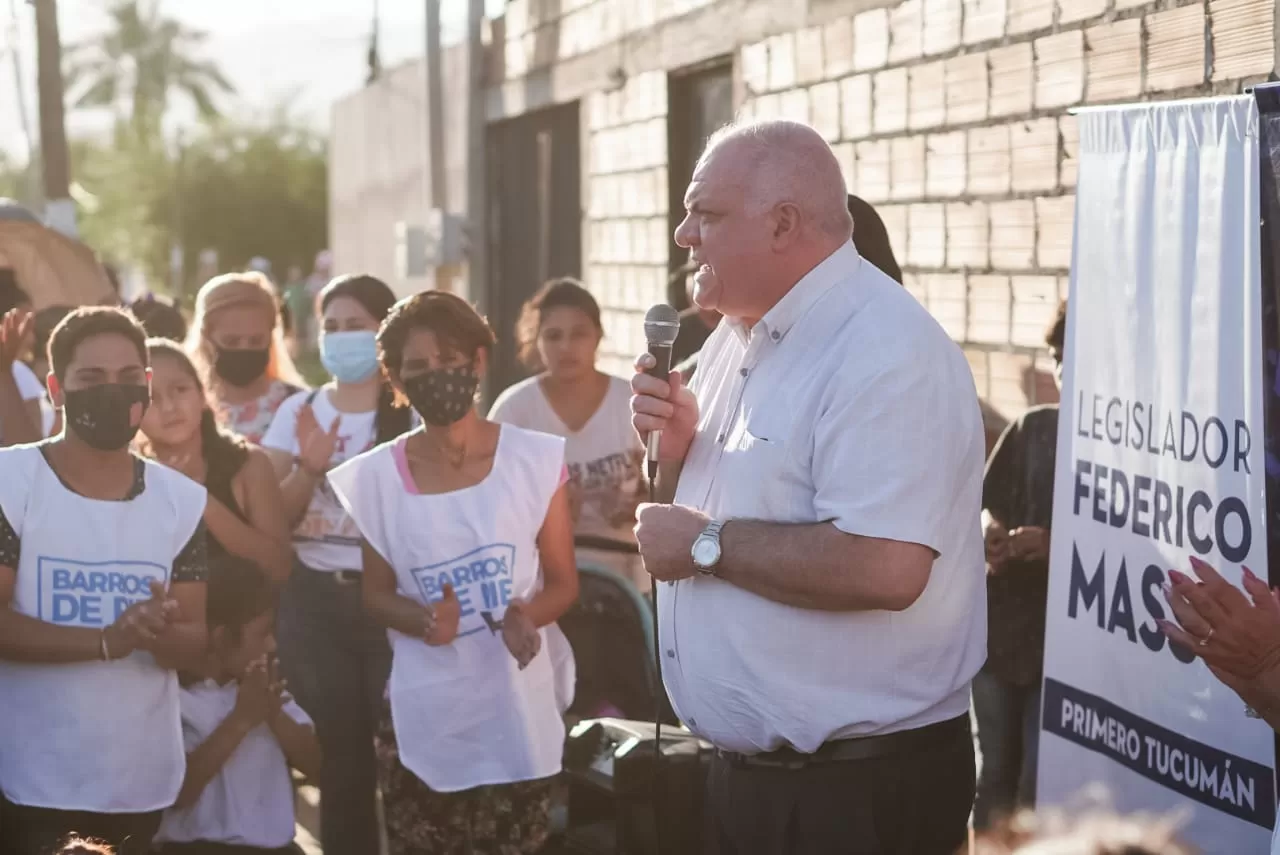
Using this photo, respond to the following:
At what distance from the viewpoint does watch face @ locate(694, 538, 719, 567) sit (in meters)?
3.33

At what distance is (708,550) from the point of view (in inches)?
131

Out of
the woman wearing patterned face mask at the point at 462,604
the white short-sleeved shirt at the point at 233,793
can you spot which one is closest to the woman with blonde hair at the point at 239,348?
the white short-sleeved shirt at the point at 233,793

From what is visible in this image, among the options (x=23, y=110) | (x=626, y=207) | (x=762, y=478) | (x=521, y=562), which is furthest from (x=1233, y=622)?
(x=23, y=110)

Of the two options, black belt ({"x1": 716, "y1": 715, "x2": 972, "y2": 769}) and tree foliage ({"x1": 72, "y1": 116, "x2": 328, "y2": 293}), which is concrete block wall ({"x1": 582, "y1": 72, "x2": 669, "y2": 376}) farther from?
tree foliage ({"x1": 72, "y1": 116, "x2": 328, "y2": 293})

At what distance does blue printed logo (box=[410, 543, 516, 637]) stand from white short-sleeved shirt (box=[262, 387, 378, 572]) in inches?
50.4

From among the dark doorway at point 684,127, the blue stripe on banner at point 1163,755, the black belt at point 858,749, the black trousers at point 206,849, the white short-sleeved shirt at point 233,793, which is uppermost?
the dark doorway at point 684,127

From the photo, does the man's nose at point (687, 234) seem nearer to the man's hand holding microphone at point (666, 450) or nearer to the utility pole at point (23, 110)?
the man's hand holding microphone at point (666, 450)

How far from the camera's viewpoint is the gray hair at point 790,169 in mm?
3379

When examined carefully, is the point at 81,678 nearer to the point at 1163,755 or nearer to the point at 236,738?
the point at 236,738

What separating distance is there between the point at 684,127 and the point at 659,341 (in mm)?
6492

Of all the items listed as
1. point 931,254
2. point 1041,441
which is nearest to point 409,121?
point 931,254

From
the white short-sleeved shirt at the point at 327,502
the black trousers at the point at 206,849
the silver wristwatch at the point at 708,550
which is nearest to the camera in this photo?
the silver wristwatch at the point at 708,550

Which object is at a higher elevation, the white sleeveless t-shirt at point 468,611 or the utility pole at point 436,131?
the utility pole at point 436,131

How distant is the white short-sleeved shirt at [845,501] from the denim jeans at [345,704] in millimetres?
2497
